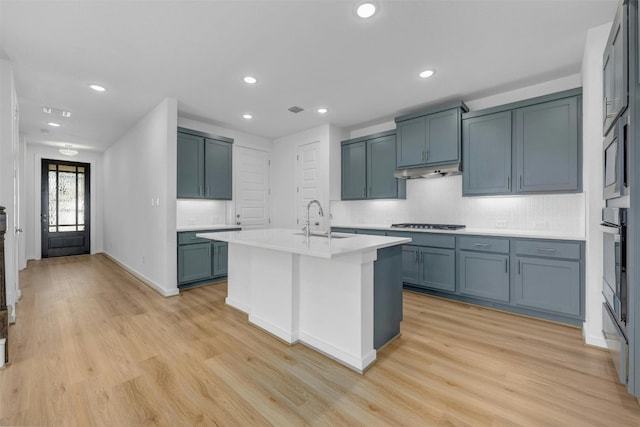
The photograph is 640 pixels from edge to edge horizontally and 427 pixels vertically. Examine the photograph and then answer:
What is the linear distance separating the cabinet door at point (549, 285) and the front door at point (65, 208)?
9.12 m

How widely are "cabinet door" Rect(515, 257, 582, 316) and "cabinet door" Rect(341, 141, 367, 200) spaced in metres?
2.47

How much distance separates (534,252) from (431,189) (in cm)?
160

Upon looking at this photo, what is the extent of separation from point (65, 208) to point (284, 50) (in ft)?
24.3

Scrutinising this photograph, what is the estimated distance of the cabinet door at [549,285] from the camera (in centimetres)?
275

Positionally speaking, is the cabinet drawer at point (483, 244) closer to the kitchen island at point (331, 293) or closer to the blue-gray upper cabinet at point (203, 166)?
the kitchen island at point (331, 293)

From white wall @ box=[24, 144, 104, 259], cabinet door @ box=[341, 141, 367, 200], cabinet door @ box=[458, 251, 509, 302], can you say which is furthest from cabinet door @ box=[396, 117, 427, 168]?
white wall @ box=[24, 144, 104, 259]

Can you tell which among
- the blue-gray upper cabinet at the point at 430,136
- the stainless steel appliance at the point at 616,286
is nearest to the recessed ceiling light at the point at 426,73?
the blue-gray upper cabinet at the point at 430,136

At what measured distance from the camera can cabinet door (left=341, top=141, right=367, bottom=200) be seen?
4.78 metres

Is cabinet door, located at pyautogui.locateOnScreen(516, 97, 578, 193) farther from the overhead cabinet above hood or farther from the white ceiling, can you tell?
the overhead cabinet above hood

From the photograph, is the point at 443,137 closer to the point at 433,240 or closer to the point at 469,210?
the point at 469,210

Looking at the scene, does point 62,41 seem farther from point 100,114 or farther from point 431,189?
point 431,189

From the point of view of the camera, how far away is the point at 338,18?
2.18 m

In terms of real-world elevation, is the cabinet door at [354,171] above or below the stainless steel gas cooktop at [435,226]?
above

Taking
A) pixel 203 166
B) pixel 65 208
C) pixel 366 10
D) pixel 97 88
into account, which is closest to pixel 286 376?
pixel 366 10
